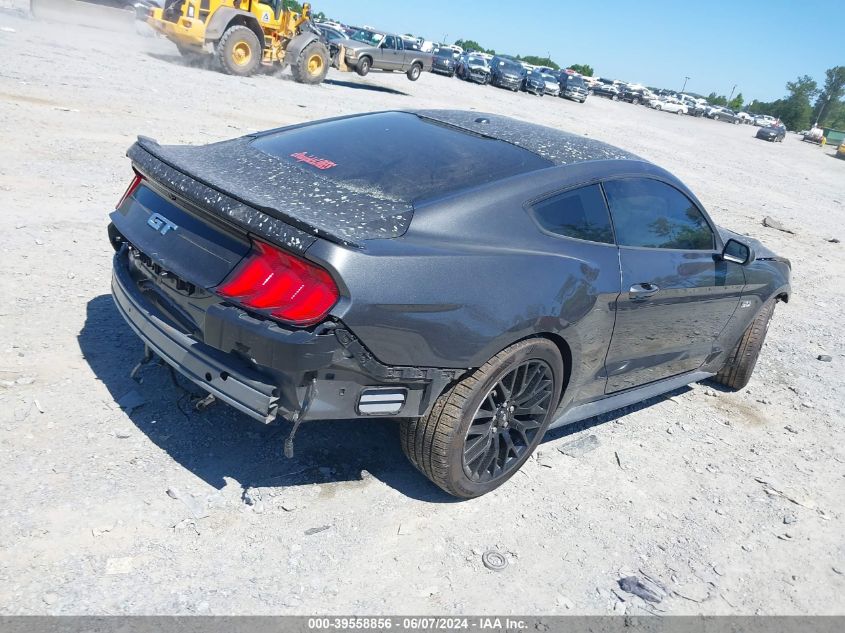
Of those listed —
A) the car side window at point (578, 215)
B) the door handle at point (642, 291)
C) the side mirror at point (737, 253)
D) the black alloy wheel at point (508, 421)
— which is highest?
the car side window at point (578, 215)

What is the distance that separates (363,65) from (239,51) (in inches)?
298

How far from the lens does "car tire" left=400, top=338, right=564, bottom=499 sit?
2.99 meters

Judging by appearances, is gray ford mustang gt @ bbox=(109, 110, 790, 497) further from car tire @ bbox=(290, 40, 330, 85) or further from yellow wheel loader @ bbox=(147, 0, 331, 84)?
car tire @ bbox=(290, 40, 330, 85)

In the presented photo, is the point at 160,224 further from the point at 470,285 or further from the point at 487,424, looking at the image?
the point at 487,424

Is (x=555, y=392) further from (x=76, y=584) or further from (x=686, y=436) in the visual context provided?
(x=76, y=584)

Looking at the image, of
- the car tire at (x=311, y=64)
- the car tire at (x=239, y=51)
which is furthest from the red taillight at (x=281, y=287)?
the car tire at (x=311, y=64)

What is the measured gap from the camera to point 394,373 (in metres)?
2.71

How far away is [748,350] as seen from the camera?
5070 millimetres

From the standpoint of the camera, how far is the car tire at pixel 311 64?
65.6 feet

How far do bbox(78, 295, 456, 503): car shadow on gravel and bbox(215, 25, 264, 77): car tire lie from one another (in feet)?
52.4

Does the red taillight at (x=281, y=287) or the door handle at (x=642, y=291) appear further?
the door handle at (x=642, y=291)

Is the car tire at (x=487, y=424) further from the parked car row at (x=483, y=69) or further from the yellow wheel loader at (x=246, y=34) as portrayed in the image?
the parked car row at (x=483, y=69)

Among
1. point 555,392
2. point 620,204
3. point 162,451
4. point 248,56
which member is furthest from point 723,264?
point 248,56

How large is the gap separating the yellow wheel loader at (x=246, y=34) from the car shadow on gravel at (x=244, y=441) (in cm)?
1584
